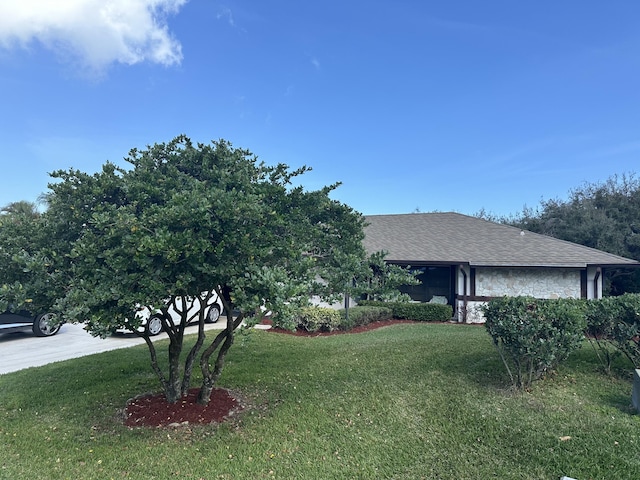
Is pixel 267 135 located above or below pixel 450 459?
above

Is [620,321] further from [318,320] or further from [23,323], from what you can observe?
[23,323]

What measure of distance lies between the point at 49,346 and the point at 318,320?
7259 millimetres

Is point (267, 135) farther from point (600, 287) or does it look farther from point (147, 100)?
point (600, 287)

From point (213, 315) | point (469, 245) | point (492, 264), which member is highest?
point (469, 245)

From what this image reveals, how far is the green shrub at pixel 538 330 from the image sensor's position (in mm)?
4793

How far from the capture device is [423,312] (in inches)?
531

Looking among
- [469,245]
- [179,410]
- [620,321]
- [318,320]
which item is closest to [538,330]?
[620,321]

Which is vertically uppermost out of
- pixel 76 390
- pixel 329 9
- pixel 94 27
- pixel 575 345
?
pixel 329 9

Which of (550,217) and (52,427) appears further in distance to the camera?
(550,217)

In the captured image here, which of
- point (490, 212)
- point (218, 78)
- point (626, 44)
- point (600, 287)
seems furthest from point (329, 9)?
point (490, 212)

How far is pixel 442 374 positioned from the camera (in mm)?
6043

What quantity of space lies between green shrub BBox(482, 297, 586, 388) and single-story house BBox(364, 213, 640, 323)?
811 cm

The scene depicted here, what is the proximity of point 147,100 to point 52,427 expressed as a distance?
9161 millimetres

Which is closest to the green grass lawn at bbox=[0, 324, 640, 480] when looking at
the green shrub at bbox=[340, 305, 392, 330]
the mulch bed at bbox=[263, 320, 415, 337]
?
the mulch bed at bbox=[263, 320, 415, 337]
